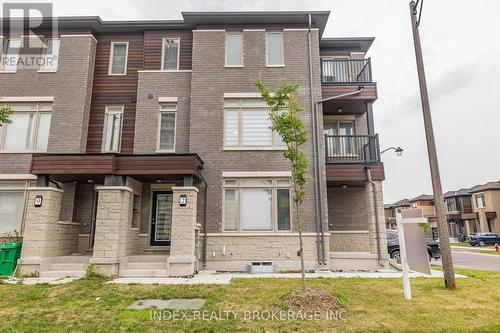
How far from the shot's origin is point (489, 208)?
126 feet

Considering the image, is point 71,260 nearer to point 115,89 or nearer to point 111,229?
point 111,229

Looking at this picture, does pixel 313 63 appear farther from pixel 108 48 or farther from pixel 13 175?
pixel 13 175

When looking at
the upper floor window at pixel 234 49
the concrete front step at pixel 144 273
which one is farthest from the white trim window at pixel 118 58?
the concrete front step at pixel 144 273

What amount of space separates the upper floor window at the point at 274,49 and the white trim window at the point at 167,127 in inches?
164

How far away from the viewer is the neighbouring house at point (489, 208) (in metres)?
37.8

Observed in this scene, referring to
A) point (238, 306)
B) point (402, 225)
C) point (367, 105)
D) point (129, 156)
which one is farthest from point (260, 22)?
point (238, 306)

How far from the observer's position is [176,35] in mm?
12977

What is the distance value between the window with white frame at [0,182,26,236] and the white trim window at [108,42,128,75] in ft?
18.3

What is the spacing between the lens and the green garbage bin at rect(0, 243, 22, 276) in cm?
938

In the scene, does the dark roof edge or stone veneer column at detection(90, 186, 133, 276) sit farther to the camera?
the dark roof edge

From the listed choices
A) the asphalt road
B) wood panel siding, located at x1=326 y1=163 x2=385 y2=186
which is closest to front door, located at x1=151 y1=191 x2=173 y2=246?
wood panel siding, located at x1=326 y1=163 x2=385 y2=186

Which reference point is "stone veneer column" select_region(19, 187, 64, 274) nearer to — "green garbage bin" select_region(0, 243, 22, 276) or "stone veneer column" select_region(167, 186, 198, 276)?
"green garbage bin" select_region(0, 243, 22, 276)

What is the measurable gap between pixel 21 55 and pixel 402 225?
49.3ft

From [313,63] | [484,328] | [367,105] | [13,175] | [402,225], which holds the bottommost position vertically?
[484,328]
